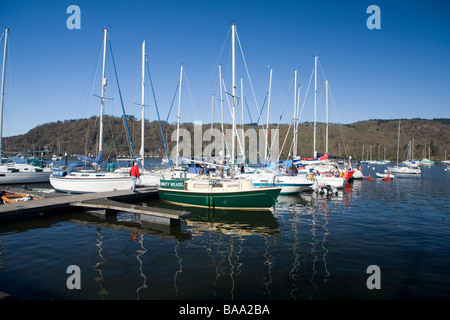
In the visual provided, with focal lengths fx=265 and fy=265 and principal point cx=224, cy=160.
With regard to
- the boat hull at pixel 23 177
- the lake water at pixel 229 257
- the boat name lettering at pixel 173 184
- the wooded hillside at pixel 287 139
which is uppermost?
the wooded hillside at pixel 287 139

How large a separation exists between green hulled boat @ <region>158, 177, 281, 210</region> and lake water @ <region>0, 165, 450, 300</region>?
117cm

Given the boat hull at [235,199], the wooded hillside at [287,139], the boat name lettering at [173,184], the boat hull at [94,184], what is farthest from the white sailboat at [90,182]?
the wooded hillside at [287,139]

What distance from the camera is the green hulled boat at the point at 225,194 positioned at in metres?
15.6

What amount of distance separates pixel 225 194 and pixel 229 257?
709 centimetres

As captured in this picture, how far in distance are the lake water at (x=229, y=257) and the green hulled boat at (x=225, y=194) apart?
1169mm

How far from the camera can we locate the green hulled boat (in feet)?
51.3

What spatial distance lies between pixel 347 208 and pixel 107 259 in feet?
50.0

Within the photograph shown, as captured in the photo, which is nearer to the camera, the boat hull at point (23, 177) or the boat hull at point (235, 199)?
the boat hull at point (235, 199)

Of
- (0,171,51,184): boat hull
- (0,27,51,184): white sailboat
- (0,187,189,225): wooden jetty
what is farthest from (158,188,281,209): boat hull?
(0,171,51,184): boat hull

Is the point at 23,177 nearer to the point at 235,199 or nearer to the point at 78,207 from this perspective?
the point at 78,207

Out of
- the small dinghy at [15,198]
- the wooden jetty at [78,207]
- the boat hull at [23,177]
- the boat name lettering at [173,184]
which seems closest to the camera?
the wooden jetty at [78,207]

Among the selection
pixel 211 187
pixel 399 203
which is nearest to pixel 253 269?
pixel 211 187

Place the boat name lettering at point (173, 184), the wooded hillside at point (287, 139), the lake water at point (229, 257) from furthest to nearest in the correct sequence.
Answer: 1. the wooded hillside at point (287, 139)
2. the boat name lettering at point (173, 184)
3. the lake water at point (229, 257)

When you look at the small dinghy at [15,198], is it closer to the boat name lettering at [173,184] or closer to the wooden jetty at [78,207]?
the wooden jetty at [78,207]
